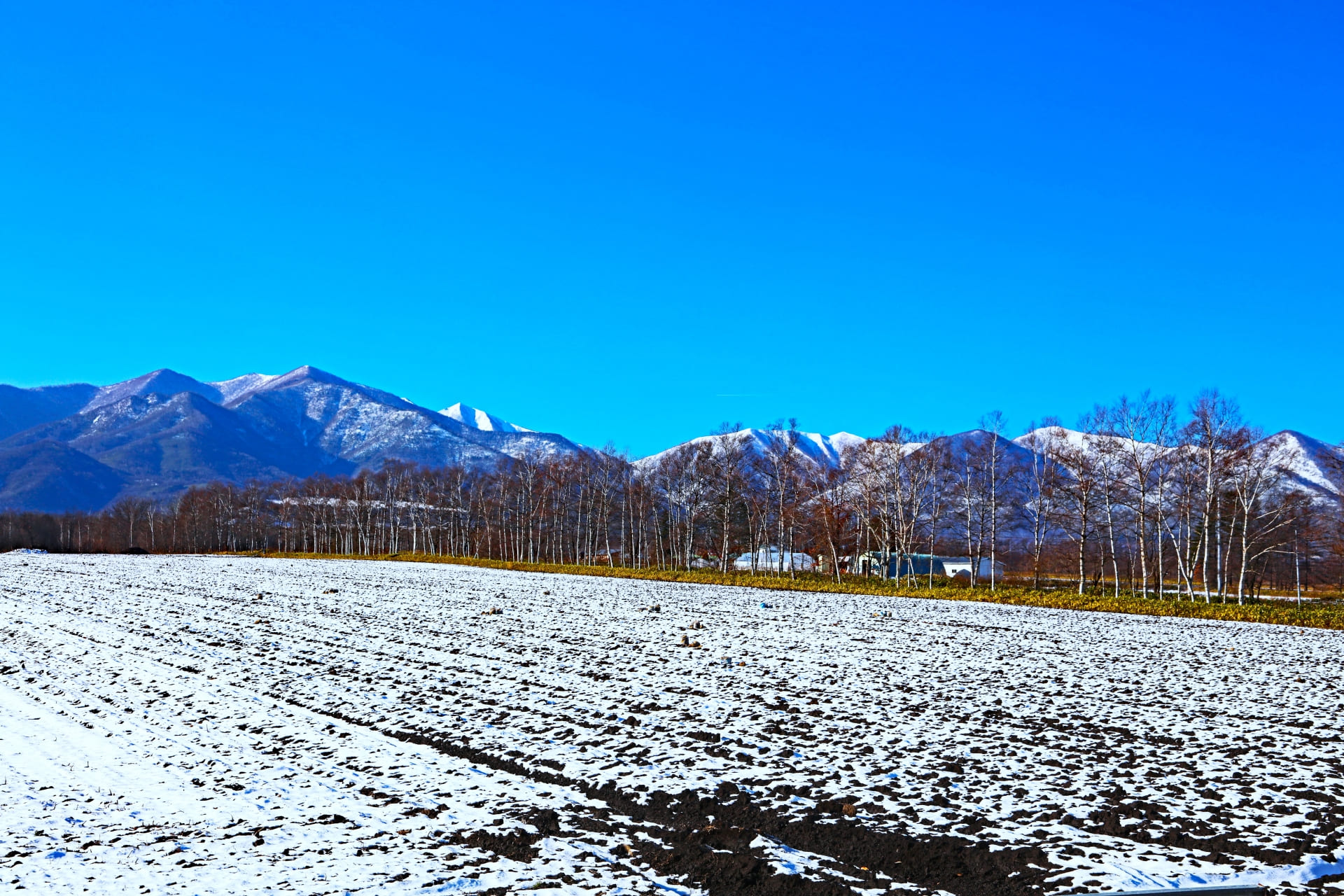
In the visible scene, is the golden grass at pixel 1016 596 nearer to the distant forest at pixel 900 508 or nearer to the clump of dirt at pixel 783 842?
the distant forest at pixel 900 508

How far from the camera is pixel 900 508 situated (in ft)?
175

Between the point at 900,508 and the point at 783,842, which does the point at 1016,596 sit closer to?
the point at 900,508

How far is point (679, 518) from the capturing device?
3625 inches

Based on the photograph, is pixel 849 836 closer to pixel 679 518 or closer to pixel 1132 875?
pixel 1132 875

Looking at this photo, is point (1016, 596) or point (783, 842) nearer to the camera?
point (783, 842)

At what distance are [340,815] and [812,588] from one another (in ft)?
146

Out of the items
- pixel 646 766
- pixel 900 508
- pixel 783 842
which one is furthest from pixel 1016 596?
pixel 783 842

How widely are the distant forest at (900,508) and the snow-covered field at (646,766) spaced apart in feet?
93.9

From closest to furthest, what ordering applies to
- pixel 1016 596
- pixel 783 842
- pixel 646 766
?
pixel 783 842, pixel 646 766, pixel 1016 596

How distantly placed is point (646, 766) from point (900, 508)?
46.2 metres

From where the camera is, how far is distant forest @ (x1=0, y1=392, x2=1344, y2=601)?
1804 inches

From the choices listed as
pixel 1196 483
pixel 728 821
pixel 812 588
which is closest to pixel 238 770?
pixel 728 821

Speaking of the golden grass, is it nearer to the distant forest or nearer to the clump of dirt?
the distant forest

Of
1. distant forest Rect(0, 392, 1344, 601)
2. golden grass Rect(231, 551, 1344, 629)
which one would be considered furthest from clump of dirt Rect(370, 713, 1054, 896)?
distant forest Rect(0, 392, 1344, 601)
